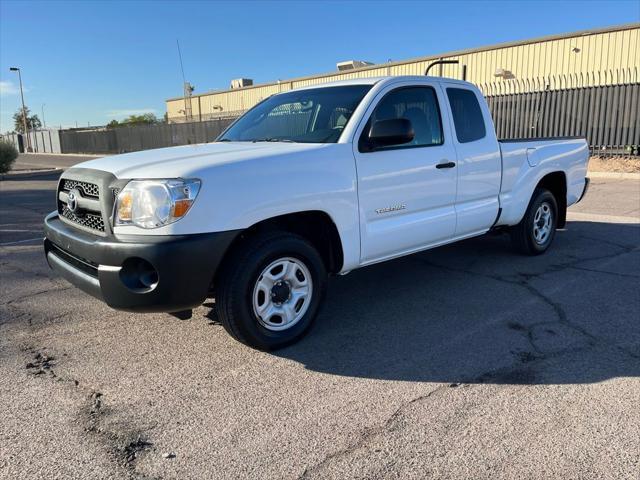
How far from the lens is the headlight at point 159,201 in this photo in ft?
10.8

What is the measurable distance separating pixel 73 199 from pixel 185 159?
0.90 m

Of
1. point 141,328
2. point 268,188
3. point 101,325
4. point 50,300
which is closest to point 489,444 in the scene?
point 268,188

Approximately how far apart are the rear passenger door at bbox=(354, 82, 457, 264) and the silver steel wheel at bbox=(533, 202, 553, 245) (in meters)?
1.97

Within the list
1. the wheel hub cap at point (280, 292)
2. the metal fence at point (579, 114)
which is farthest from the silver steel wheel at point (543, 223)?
the metal fence at point (579, 114)

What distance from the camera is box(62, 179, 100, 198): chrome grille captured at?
371 centimetres

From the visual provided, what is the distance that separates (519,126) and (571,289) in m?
15.6

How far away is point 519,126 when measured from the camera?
63.7ft

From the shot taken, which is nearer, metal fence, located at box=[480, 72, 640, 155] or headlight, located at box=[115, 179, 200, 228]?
headlight, located at box=[115, 179, 200, 228]

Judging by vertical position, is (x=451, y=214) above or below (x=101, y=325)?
above

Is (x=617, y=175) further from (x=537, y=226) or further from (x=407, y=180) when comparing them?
(x=407, y=180)

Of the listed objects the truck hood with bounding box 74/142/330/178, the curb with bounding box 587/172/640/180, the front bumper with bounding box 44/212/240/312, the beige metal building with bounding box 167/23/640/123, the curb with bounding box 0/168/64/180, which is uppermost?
the beige metal building with bounding box 167/23/640/123

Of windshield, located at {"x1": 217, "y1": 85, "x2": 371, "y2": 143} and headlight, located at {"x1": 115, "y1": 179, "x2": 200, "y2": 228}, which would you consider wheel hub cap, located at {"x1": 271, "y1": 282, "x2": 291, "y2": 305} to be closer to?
headlight, located at {"x1": 115, "y1": 179, "x2": 200, "y2": 228}

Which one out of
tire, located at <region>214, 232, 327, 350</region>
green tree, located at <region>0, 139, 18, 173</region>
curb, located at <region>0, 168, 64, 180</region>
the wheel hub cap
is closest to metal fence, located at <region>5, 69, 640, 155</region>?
tire, located at <region>214, 232, 327, 350</region>

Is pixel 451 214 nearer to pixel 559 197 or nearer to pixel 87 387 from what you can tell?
pixel 559 197
